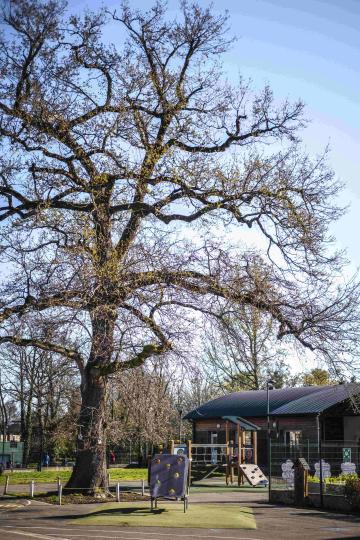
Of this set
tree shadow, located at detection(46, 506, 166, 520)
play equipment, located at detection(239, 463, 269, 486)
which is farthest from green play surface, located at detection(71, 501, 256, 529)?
play equipment, located at detection(239, 463, 269, 486)

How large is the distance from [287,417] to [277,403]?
2907 mm

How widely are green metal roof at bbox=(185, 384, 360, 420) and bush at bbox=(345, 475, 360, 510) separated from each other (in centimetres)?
2193

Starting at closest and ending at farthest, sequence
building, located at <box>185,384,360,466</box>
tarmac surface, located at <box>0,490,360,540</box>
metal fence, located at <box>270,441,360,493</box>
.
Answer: tarmac surface, located at <box>0,490,360,540</box>
metal fence, located at <box>270,441,360,493</box>
building, located at <box>185,384,360,466</box>

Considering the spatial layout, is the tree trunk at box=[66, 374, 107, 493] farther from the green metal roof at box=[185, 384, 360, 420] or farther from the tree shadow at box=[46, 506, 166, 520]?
the green metal roof at box=[185, 384, 360, 420]

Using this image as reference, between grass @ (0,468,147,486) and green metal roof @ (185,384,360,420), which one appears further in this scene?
green metal roof @ (185,384,360,420)

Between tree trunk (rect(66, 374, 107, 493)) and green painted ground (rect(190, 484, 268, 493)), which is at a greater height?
tree trunk (rect(66, 374, 107, 493))

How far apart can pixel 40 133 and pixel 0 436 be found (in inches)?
2454

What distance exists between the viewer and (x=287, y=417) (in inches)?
1836

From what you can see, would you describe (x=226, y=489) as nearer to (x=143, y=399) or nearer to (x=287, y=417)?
(x=143, y=399)

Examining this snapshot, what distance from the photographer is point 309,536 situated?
15320 millimetres

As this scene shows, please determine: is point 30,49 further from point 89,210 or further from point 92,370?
point 92,370

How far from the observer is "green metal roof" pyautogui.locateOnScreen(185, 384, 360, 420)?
4444cm

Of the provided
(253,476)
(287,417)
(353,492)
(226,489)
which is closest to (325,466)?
(353,492)

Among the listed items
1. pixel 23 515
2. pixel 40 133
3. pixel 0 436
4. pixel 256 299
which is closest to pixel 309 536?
pixel 23 515
